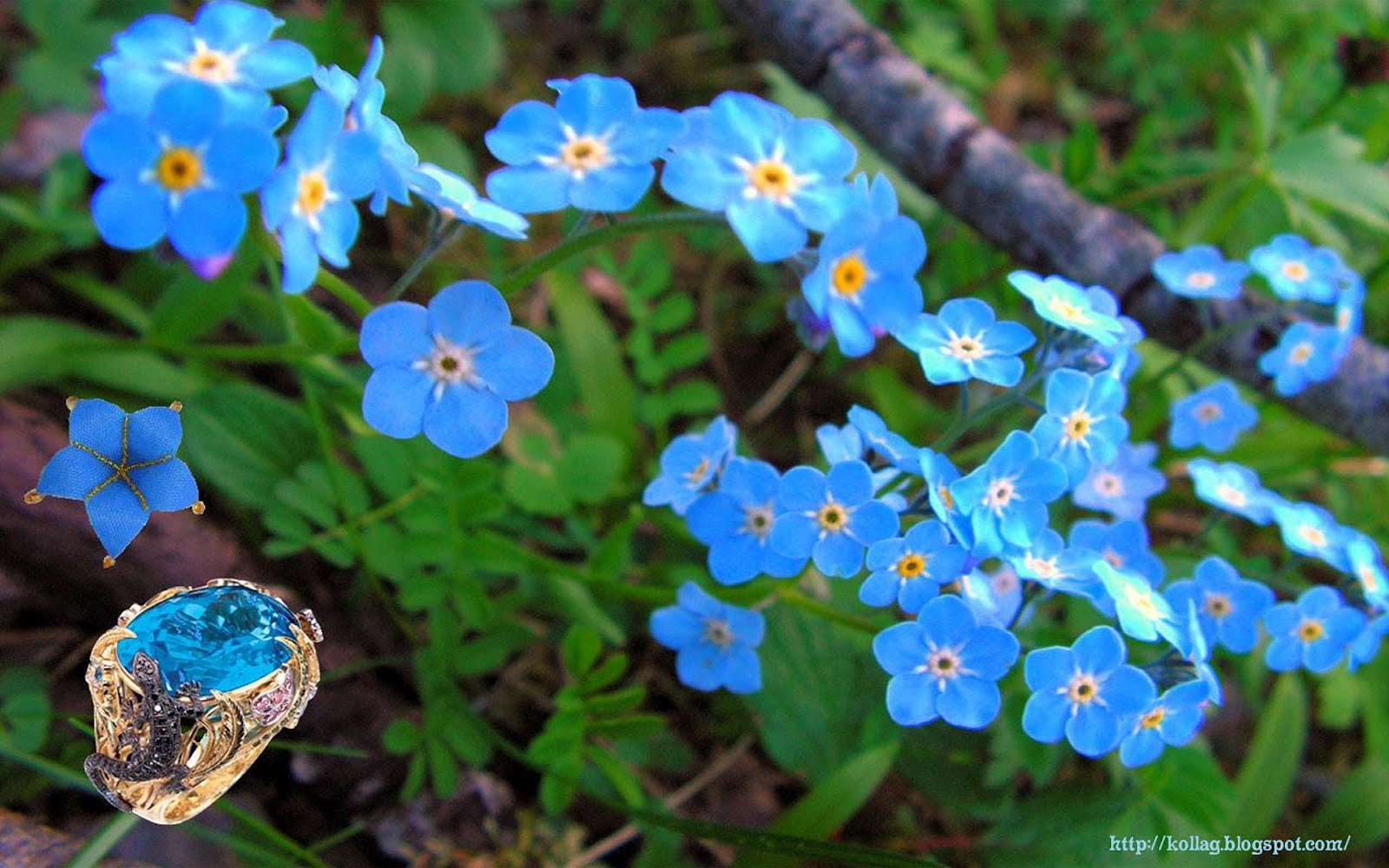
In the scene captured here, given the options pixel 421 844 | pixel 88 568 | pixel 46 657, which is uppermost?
pixel 88 568

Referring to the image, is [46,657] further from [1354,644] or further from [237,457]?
[1354,644]

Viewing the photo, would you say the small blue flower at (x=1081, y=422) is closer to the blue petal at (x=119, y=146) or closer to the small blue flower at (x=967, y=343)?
the small blue flower at (x=967, y=343)

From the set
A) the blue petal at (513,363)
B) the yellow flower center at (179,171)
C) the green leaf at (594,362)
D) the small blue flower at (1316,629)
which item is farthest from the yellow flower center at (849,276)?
the green leaf at (594,362)

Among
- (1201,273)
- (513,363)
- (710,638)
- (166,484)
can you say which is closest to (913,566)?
(710,638)

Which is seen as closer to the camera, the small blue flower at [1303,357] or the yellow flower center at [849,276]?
the yellow flower center at [849,276]

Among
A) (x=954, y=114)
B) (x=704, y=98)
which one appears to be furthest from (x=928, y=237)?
(x=704, y=98)

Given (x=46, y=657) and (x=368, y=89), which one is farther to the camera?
(x=46, y=657)
